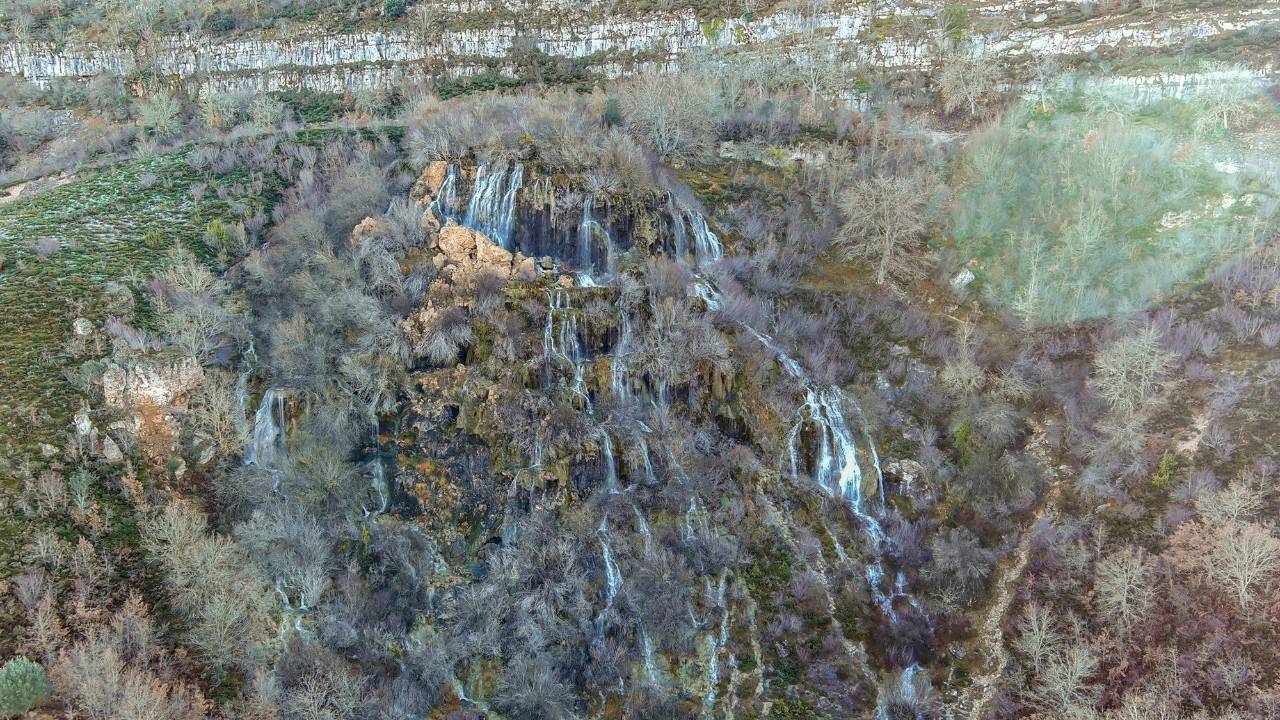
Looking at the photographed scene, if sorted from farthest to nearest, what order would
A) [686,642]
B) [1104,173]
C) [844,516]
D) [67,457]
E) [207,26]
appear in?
[207,26], [1104,173], [844,516], [67,457], [686,642]

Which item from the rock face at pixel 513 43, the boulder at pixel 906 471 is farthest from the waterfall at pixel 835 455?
the rock face at pixel 513 43

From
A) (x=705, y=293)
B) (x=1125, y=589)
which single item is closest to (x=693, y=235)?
(x=705, y=293)

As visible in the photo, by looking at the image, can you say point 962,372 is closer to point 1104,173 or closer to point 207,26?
point 1104,173

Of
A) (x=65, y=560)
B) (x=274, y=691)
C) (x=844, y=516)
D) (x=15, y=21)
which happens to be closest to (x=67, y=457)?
(x=65, y=560)

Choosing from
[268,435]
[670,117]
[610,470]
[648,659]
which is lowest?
[648,659]

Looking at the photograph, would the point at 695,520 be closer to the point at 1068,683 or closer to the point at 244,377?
the point at 1068,683

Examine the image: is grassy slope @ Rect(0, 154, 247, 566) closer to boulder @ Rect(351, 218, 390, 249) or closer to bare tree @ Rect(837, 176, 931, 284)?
boulder @ Rect(351, 218, 390, 249)
